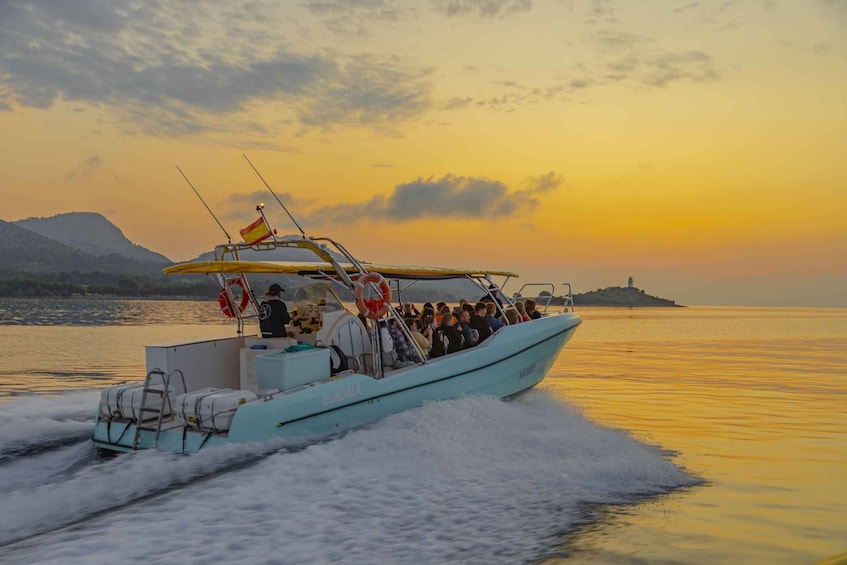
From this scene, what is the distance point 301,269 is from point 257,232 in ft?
3.65

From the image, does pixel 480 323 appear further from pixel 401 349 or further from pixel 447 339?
pixel 401 349

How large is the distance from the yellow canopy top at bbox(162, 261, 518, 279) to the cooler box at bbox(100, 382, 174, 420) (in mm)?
1462

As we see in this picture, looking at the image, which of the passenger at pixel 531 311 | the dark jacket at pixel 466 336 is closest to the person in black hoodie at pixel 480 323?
Result: the dark jacket at pixel 466 336

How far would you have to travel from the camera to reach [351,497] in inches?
229

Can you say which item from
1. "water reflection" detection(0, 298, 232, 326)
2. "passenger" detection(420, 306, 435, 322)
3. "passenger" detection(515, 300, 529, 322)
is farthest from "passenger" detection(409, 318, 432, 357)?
"water reflection" detection(0, 298, 232, 326)

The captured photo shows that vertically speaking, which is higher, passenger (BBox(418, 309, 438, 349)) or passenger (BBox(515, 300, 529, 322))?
passenger (BBox(515, 300, 529, 322))

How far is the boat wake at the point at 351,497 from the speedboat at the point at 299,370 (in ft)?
1.02

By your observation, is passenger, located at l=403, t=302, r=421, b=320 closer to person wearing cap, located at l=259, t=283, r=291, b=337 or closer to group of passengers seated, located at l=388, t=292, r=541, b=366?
group of passengers seated, located at l=388, t=292, r=541, b=366

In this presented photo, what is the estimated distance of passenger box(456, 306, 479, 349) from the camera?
397 inches

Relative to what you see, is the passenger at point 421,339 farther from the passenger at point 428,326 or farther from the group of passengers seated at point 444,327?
the passenger at point 428,326

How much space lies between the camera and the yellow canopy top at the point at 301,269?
25.7ft

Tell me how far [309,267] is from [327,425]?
7.68 feet

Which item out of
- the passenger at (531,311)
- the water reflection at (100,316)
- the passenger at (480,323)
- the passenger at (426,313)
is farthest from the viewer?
the water reflection at (100,316)

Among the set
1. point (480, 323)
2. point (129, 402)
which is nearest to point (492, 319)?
point (480, 323)
